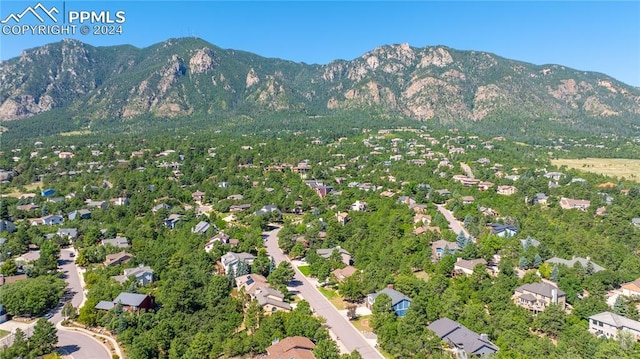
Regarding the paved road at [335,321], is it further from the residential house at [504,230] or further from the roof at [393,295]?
the residential house at [504,230]

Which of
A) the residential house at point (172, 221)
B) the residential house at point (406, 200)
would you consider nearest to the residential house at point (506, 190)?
the residential house at point (406, 200)

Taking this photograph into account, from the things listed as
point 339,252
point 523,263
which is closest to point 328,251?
point 339,252

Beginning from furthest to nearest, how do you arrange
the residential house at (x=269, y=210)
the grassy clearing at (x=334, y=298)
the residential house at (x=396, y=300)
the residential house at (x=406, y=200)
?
the residential house at (x=406, y=200)
the residential house at (x=269, y=210)
the grassy clearing at (x=334, y=298)
the residential house at (x=396, y=300)

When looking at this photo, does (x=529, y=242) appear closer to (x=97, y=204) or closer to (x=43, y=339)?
(x=43, y=339)

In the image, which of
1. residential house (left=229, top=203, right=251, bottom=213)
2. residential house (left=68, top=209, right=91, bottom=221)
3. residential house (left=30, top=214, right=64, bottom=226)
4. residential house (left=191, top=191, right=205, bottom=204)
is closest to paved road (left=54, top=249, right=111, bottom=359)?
residential house (left=30, top=214, right=64, bottom=226)

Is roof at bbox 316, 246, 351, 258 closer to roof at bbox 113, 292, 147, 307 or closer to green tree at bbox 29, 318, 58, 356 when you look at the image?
roof at bbox 113, 292, 147, 307

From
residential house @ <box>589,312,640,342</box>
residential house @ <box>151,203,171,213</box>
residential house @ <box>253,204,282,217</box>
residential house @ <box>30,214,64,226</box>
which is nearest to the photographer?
residential house @ <box>589,312,640,342</box>
